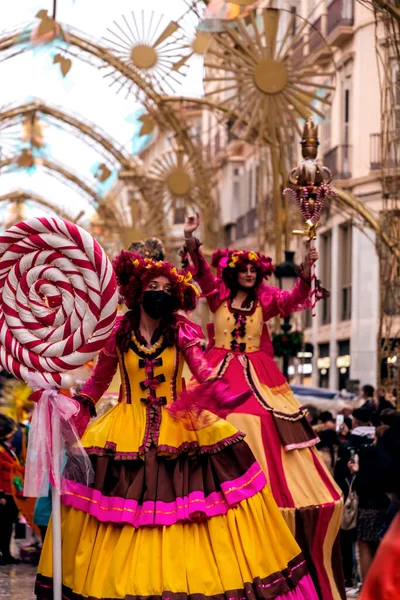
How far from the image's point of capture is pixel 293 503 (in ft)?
29.0

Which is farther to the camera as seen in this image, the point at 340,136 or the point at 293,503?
the point at 340,136

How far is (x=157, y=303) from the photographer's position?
7957mm

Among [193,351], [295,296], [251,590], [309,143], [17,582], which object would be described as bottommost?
[17,582]

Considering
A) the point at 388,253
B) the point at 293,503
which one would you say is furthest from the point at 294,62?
the point at 293,503

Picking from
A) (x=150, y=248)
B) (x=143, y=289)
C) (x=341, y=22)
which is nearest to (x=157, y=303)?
(x=143, y=289)

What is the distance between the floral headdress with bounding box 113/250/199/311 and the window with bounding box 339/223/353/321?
23904 millimetres

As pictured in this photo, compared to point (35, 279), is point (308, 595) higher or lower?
lower

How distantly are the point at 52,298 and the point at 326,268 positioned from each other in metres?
26.8

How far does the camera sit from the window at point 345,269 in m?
32.0

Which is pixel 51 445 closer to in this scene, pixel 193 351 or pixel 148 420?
pixel 148 420

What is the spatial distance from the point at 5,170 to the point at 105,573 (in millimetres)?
31368

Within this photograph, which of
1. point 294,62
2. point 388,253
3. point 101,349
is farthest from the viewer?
point 388,253

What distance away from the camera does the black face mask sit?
7961mm

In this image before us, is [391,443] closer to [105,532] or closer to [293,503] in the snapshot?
[105,532]
